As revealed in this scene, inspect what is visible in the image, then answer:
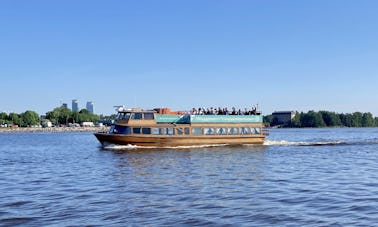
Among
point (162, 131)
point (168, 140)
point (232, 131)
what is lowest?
point (168, 140)

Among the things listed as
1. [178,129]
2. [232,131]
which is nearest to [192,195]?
[178,129]

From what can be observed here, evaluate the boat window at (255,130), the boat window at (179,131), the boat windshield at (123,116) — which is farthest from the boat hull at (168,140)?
the boat windshield at (123,116)

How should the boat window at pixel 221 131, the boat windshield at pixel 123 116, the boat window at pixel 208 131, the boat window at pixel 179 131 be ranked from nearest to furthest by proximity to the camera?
the boat windshield at pixel 123 116 → the boat window at pixel 179 131 → the boat window at pixel 208 131 → the boat window at pixel 221 131

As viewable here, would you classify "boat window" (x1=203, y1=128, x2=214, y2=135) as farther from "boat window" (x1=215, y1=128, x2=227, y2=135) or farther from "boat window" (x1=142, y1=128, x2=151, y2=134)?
"boat window" (x1=142, y1=128, x2=151, y2=134)

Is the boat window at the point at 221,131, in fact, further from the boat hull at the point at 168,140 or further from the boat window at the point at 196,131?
the boat window at the point at 196,131

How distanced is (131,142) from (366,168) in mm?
27671

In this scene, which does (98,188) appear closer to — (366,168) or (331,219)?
(331,219)

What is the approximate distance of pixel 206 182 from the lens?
25500 millimetres

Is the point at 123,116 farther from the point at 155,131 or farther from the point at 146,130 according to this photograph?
the point at 155,131

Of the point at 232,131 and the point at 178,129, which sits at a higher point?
the point at 178,129

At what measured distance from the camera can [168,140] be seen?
54875 mm

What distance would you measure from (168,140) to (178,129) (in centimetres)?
194

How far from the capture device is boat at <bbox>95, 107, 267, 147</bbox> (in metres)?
53.7

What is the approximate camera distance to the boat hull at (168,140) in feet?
175
